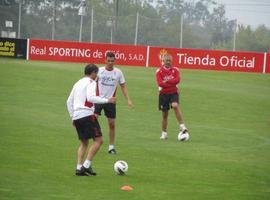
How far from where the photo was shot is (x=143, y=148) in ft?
55.2

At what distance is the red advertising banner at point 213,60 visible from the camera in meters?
43.8

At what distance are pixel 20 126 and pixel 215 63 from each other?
1023 inches

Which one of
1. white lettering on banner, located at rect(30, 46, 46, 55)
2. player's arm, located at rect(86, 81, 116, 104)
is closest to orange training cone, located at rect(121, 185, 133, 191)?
player's arm, located at rect(86, 81, 116, 104)

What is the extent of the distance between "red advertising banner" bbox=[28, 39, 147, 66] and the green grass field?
36.2 ft

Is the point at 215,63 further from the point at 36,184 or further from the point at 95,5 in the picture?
the point at 36,184

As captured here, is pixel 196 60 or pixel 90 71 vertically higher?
pixel 90 71

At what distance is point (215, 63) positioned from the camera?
4431 cm

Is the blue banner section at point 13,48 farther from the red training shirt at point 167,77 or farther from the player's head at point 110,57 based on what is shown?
the player's head at point 110,57

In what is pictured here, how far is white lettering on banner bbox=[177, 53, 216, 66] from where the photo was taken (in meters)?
43.9

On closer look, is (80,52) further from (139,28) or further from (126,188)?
(126,188)

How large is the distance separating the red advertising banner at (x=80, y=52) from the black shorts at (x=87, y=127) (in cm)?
3097

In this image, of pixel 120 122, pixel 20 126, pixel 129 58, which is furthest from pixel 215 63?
pixel 20 126

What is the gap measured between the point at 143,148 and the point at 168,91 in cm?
249

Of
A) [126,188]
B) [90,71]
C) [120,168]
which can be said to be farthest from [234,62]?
[126,188]
